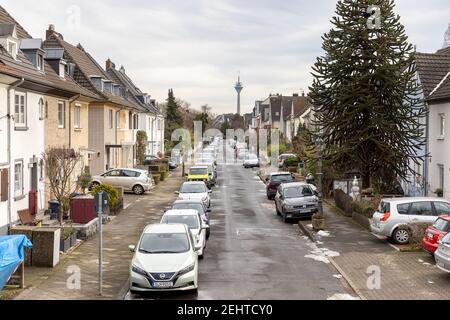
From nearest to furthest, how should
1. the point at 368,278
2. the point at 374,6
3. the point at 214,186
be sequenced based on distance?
the point at 368,278 < the point at 374,6 < the point at 214,186

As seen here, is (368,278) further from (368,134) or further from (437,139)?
(437,139)

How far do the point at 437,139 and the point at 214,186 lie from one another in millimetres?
19814

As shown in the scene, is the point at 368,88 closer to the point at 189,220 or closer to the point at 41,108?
the point at 189,220

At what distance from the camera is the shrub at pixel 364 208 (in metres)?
24.9

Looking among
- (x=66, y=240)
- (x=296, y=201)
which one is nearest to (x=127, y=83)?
(x=296, y=201)

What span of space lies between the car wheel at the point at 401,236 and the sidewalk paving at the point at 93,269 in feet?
29.7

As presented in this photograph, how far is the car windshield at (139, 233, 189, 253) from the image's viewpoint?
15094 mm

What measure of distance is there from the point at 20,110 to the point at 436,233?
15.6m

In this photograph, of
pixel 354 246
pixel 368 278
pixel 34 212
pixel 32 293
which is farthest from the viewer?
pixel 34 212

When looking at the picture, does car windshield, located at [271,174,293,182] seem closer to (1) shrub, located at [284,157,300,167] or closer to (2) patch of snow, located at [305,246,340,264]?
(1) shrub, located at [284,157,300,167]

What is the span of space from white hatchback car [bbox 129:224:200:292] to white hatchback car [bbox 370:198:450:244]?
8060 millimetres

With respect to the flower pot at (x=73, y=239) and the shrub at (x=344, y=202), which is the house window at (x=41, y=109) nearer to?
the flower pot at (x=73, y=239)

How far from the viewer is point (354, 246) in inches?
820
